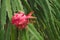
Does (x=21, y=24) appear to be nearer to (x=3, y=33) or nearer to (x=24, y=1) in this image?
(x=3, y=33)

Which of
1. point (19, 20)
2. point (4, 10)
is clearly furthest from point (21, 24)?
point (4, 10)

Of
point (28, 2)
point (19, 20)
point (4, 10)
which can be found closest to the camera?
point (19, 20)

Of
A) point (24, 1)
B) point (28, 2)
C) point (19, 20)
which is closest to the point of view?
point (19, 20)

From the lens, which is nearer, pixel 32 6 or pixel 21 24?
pixel 21 24

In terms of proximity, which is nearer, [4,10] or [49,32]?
[4,10]

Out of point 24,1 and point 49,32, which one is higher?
point 24,1

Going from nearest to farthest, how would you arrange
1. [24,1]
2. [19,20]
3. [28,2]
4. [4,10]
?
1. [19,20]
2. [4,10]
3. [24,1]
4. [28,2]

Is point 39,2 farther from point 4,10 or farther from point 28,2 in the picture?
point 4,10

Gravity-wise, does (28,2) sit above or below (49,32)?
above

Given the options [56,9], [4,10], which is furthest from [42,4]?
[4,10]
